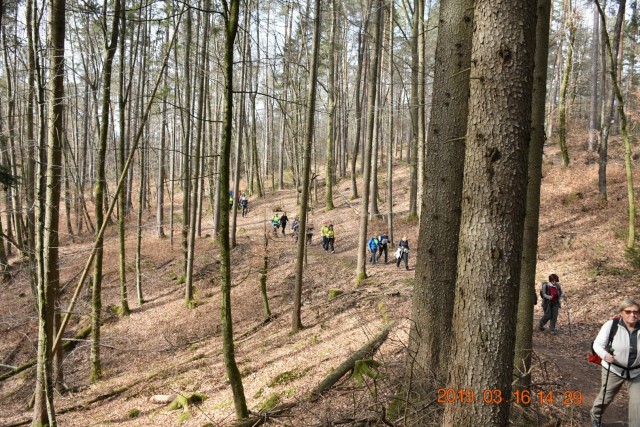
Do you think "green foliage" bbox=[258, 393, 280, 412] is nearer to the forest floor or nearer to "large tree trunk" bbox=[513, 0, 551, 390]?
the forest floor

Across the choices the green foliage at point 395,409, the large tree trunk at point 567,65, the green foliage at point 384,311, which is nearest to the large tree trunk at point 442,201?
the green foliage at point 395,409

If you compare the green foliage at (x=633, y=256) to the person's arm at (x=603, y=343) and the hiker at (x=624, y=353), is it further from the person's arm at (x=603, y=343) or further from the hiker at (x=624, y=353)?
the person's arm at (x=603, y=343)

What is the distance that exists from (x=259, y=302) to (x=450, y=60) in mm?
11938

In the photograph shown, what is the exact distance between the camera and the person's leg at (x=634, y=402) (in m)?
3.87

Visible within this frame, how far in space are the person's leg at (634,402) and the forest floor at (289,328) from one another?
520 millimetres

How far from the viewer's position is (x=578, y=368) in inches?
270

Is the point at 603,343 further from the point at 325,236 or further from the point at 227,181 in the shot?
the point at 325,236

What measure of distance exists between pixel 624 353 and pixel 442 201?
2.27 metres

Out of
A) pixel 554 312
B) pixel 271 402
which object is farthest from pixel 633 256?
pixel 271 402

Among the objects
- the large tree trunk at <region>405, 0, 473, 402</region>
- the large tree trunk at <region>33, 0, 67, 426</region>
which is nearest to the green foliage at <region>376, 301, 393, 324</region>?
the large tree trunk at <region>405, 0, 473, 402</region>

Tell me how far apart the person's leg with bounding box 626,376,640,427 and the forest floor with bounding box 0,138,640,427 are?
52cm

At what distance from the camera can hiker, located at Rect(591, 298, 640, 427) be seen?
3945 millimetres

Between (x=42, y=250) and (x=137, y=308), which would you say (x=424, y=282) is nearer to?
(x=42, y=250)


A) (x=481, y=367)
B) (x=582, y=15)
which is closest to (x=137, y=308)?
(x=481, y=367)
